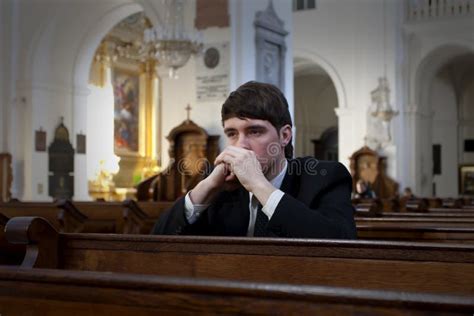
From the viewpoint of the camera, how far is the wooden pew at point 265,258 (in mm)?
1822

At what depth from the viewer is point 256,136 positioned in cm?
259

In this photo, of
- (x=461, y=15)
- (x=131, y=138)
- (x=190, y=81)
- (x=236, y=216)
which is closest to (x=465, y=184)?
(x=461, y=15)

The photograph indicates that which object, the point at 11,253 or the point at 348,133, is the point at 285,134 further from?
the point at 348,133

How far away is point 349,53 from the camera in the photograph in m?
18.8

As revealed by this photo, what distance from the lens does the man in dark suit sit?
2486mm

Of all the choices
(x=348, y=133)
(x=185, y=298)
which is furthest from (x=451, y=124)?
(x=185, y=298)

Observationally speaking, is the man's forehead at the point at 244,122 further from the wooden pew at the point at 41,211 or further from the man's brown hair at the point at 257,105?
the wooden pew at the point at 41,211

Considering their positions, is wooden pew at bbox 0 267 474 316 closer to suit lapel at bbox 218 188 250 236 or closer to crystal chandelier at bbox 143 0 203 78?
suit lapel at bbox 218 188 250 236

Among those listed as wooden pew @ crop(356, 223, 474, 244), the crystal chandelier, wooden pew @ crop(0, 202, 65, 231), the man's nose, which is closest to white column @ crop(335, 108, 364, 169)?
the crystal chandelier

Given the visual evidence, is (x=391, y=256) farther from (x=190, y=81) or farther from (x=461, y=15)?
(x=461, y=15)

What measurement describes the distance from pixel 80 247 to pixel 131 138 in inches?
713

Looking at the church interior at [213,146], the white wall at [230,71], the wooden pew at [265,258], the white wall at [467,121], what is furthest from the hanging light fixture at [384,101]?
the wooden pew at [265,258]

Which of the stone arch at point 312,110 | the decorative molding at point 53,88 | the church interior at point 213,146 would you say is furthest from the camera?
the stone arch at point 312,110

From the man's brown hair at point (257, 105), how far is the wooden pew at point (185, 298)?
1215 mm
